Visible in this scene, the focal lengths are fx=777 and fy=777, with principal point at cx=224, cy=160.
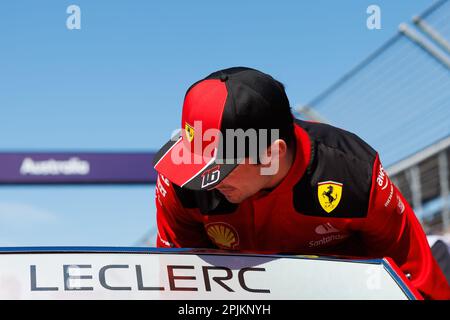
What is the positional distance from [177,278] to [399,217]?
0.96 m

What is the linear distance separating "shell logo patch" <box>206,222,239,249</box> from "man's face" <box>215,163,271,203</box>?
0.21m

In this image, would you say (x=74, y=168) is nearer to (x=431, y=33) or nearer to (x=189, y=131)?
(x=431, y=33)

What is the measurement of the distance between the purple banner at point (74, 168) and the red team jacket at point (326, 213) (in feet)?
33.9

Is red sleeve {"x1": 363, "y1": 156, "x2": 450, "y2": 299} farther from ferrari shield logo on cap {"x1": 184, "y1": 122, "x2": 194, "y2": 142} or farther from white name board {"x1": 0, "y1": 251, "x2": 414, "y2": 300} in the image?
ferrari shield logo on cap {"x1": 184, "y1": 122, "x2": 194, "y2": 142}

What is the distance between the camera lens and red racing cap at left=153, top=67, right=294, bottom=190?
2379 millimetres

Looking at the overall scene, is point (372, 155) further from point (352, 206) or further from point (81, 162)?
point (81, 162)

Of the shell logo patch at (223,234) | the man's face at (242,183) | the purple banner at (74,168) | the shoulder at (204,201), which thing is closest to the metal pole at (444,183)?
the shell logo patch at (223,234)

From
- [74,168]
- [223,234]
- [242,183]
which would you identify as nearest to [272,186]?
[242,183]

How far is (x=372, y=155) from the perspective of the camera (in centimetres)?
285

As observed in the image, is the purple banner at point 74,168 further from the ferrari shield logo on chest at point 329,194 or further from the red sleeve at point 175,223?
the ferrari shield logo on chest at point 329,194

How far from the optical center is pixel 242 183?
2.53 meters

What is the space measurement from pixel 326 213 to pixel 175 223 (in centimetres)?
61

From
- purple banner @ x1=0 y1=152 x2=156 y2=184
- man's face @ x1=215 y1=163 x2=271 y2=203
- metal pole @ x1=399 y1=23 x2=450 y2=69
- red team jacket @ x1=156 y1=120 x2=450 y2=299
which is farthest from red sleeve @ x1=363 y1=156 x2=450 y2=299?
purple banner @ x1=0 y1=152 x2=156 y2=184

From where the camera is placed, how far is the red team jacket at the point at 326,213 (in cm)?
269
